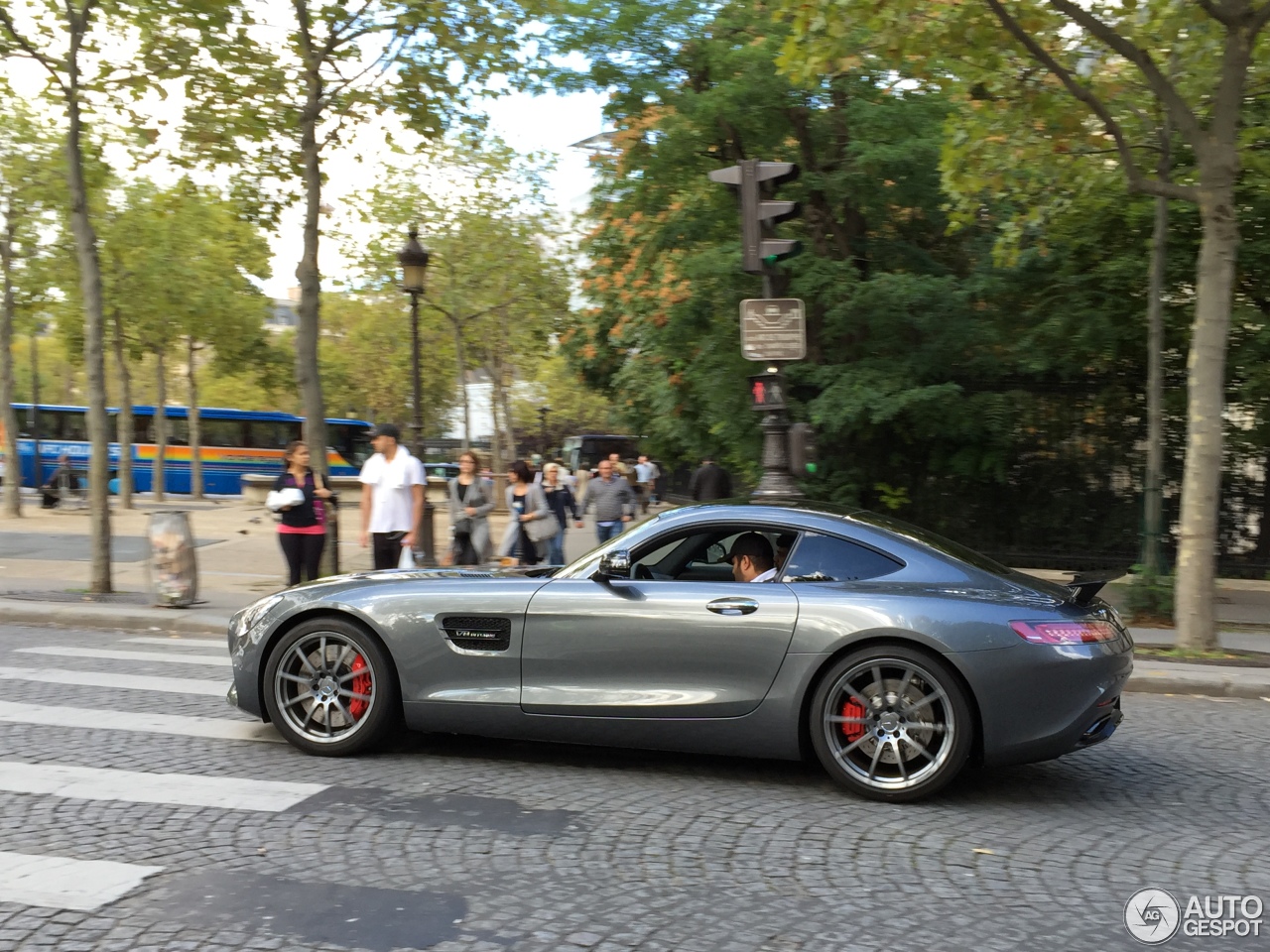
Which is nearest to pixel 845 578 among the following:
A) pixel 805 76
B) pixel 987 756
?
pixel 987 756

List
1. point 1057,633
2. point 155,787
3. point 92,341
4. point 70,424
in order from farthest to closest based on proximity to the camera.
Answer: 1. point 70,424
2. point 92,341
3. point 155,787
4. point 1057,633

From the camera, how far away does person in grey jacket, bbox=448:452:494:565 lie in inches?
484

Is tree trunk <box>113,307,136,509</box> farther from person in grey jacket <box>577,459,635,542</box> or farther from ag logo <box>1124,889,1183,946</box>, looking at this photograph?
ag logo <box>1124,889,1183,946</box>

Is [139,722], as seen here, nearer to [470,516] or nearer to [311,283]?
[470,516]

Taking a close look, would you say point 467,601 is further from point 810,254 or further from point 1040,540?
point 1040,540

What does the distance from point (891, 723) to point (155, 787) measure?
11.0 ft

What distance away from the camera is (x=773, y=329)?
33.5ft

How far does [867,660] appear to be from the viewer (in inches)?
205

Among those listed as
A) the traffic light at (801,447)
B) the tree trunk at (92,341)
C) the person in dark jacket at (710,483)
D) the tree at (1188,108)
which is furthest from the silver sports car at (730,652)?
the person in dark jacket at (710,483)

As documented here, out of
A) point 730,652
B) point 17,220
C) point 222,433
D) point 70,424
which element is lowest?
point 730,652

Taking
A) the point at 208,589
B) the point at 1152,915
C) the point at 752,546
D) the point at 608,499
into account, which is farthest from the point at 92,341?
the point at 1152,915

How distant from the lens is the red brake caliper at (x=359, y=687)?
586cm

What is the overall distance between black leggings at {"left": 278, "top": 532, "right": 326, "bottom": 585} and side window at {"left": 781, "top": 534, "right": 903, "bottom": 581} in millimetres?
6520

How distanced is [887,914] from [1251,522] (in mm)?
13153
